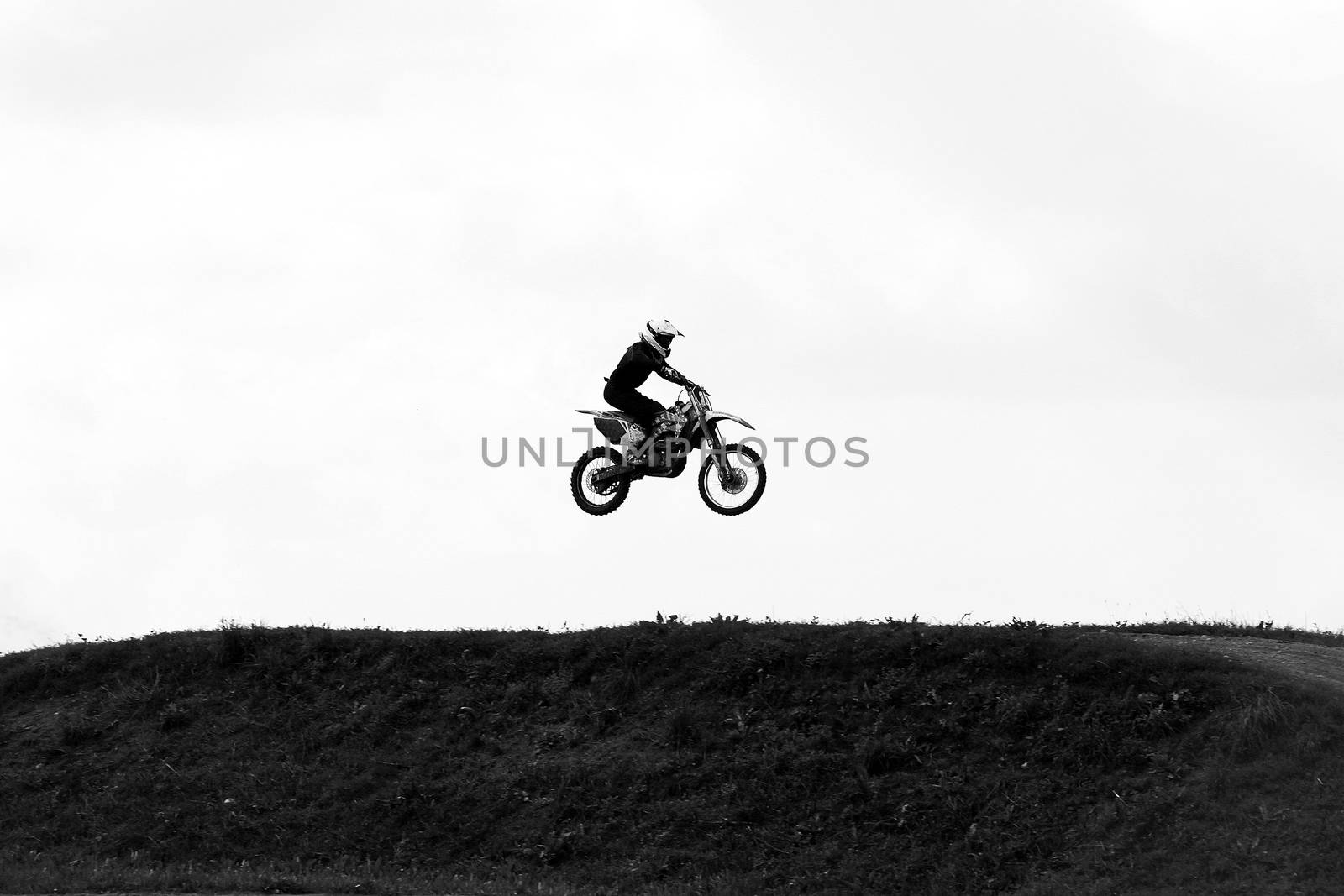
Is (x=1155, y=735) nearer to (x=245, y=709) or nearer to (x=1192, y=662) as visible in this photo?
(x=1192, y=662)

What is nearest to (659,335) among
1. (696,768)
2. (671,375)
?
(671,375)

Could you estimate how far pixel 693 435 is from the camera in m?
19.6

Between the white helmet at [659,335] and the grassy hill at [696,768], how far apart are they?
365 cm

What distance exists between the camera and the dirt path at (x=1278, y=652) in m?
17.2

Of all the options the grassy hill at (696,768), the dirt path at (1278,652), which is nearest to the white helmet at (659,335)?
the grassy hill at (696,768)

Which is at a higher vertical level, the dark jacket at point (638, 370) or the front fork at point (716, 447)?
the dark jacket at point (638, 370)

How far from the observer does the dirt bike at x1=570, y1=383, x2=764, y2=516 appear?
18953mm

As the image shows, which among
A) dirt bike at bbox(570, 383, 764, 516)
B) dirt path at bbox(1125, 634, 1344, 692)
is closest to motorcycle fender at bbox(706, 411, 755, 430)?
dirt bike at bbox(570, 383, 764, 516)

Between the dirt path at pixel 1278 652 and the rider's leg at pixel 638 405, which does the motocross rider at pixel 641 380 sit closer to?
the rider's leg at pixel 638 405

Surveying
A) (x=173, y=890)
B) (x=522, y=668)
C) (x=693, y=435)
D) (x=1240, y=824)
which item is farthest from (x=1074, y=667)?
(x=173, y=890)

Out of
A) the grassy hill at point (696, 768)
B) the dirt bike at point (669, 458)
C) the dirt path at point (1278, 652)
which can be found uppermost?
the dirt bike at point (669, 458)

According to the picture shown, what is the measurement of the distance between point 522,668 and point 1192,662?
835 centimetres

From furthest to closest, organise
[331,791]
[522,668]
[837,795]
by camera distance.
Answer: [522,668], [331,791], [837,795]

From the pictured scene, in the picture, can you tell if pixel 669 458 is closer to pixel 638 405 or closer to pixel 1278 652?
pixel 638 405
